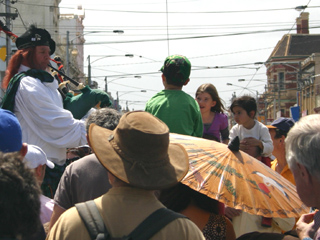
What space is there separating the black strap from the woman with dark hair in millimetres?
1028

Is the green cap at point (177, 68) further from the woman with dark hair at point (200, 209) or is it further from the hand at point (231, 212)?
the woman with dark hair at point (200, 209)

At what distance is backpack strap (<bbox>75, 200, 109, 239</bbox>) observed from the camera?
217cm

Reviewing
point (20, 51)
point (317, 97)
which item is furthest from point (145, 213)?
point (317, 97)

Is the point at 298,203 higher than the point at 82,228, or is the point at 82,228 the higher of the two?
the point at 82,228

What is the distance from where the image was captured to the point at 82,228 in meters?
2.18

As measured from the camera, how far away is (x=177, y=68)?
446cm

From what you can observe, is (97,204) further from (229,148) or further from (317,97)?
(317,97)

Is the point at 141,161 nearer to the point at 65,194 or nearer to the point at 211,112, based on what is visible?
the point at 65,194

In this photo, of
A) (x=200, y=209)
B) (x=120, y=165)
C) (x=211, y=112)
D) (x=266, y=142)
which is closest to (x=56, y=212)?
(x=200, y=209)

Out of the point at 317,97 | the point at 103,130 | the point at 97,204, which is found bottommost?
the point at 317,97

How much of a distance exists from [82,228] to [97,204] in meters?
0.15

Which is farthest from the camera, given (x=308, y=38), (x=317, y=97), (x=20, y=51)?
(x=308, y=38)

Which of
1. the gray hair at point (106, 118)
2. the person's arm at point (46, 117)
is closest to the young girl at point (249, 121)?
the person's arm at point (46, 117)

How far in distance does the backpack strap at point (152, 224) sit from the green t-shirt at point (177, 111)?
203 centimetres
